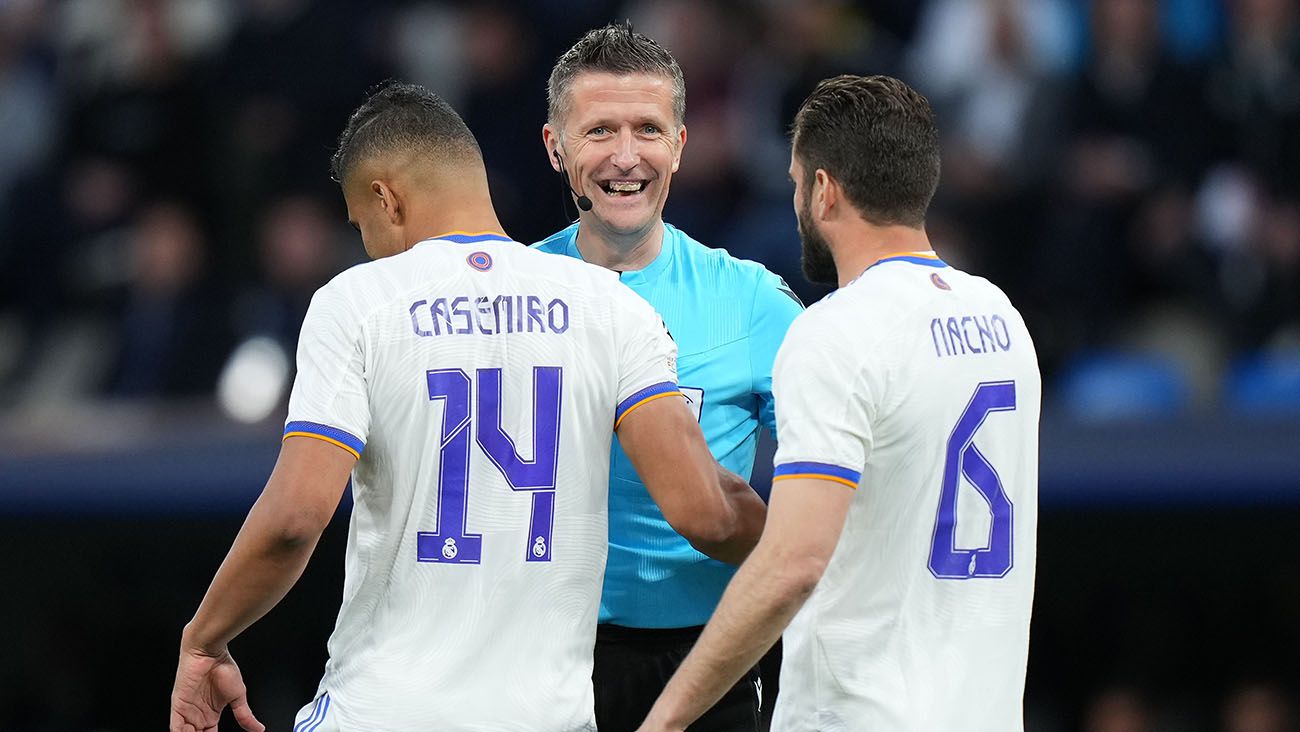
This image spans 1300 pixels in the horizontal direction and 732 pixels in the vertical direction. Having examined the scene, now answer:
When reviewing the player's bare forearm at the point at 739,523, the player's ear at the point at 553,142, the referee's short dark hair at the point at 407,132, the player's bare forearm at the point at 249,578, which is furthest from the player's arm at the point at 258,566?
the player's ear at the point at 553,142

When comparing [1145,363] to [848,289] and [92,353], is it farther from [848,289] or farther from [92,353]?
[92,353]

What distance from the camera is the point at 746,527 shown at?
398 centimetres

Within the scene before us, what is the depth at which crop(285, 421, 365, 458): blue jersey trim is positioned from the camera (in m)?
3.60

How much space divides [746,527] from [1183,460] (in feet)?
11.9

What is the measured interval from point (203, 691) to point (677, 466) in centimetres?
113

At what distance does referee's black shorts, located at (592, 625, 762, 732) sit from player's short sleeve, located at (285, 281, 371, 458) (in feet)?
3.80

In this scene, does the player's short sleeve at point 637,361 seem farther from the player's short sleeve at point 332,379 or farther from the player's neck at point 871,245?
the player's short sleeve at point 332,379

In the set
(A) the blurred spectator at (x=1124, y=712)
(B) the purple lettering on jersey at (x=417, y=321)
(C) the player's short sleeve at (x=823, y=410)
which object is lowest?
(A) the blurred spectator at (x=1124, y=712)

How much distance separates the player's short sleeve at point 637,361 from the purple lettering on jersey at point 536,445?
15 cm

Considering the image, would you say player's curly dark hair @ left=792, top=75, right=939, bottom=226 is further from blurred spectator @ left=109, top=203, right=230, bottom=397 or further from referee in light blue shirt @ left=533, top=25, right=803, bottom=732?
blurred spectator @ left=109, top=203, right=230, bottom=397

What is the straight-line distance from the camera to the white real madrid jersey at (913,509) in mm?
3627

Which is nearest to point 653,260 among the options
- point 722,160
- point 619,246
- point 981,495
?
point 619,246

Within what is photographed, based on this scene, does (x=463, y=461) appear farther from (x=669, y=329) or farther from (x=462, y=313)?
(x=669, y=329)

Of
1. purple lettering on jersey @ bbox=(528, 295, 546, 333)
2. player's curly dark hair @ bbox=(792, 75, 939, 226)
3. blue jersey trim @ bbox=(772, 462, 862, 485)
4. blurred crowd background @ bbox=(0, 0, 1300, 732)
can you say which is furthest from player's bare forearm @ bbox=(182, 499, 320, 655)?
blurred crowd background @ bbox=(0, 0, 1300, 732)
